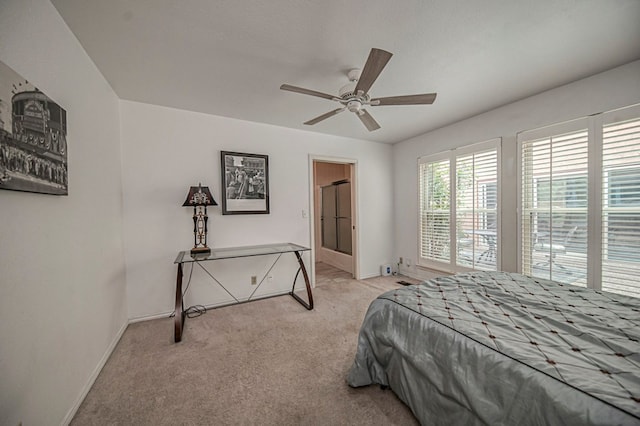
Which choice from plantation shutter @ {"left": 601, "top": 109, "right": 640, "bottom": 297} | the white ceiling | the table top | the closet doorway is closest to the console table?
the table top

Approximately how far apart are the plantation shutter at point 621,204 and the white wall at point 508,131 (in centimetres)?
24

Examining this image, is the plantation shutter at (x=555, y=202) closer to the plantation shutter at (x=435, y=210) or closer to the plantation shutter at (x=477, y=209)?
the plantation shutter at (x=477, y=209)

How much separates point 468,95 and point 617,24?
1.07m

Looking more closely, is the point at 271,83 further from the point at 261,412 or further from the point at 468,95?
the point at 261,412

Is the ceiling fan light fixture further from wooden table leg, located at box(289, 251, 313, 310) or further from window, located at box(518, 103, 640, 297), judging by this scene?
window, located at box(518, 103, 640, 297)

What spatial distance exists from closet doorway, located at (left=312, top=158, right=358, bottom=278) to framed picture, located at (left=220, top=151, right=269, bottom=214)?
1228mm

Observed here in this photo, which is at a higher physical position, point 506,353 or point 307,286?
point 506,353

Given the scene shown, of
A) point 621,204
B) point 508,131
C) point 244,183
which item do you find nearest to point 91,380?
point 244,183

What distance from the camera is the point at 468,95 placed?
2611 mm

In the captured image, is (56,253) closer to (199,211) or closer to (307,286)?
(199,211)

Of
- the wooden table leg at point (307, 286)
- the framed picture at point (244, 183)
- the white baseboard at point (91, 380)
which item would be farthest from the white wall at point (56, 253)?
the wooden table leg at point (307, 286)

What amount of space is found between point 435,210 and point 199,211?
11.5 feet

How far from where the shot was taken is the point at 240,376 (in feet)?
5.78

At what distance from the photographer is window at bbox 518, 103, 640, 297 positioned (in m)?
2.08
